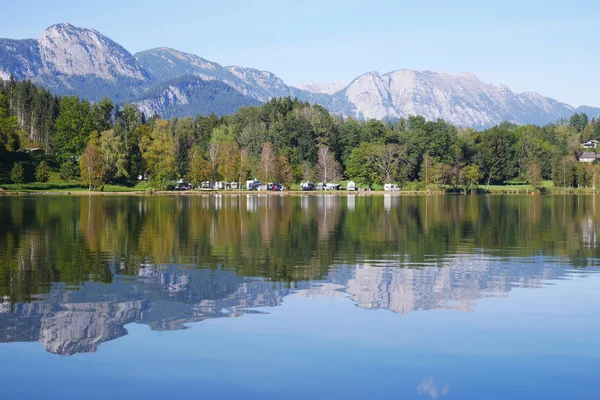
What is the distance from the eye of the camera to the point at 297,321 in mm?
17406

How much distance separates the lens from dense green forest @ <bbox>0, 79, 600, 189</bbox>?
5428 inches

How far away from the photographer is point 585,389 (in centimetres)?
1226

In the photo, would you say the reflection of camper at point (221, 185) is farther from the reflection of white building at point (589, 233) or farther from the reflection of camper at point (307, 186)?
the reflection of white building at point (589, 233)

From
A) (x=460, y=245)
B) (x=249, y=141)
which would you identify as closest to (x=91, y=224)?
(x=460, y=245)

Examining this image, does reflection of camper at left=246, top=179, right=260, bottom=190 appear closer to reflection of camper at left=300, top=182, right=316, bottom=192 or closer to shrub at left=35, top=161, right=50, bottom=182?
reflection of camper at left=300, top=182, right=316, bottom=192

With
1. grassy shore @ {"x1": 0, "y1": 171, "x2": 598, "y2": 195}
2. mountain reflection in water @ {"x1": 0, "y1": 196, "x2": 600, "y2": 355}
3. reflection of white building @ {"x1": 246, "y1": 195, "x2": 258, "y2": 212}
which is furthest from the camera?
grassy shore @ {"x1": 0, "y1": 171, "x2": 598, "y2": 195}

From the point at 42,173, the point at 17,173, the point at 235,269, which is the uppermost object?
the point at 42,173

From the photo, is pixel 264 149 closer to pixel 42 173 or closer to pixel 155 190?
pixel 155 190

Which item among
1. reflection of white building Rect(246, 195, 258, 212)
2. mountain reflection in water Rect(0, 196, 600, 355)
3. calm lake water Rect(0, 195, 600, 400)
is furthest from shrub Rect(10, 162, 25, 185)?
calm lake water Rect(0, 195, 600, 400)

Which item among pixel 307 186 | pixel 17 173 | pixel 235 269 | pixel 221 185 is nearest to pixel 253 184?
pixel 221 185

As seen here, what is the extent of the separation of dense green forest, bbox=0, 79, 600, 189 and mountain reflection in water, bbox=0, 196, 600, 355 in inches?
3755

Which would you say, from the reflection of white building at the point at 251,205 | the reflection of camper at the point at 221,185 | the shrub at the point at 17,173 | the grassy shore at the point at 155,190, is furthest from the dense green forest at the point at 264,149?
the reflection of white building at the point at 251,205

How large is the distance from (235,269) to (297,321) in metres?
9.03

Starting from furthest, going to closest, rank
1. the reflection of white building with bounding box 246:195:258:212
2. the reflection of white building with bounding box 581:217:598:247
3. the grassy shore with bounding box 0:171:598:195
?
the grassy shore with bounding box 0:171:598:195 → the reflection of white building with bounding box 246:195:258:212 → the reflection of white building with bounding box 581:217:598:247
